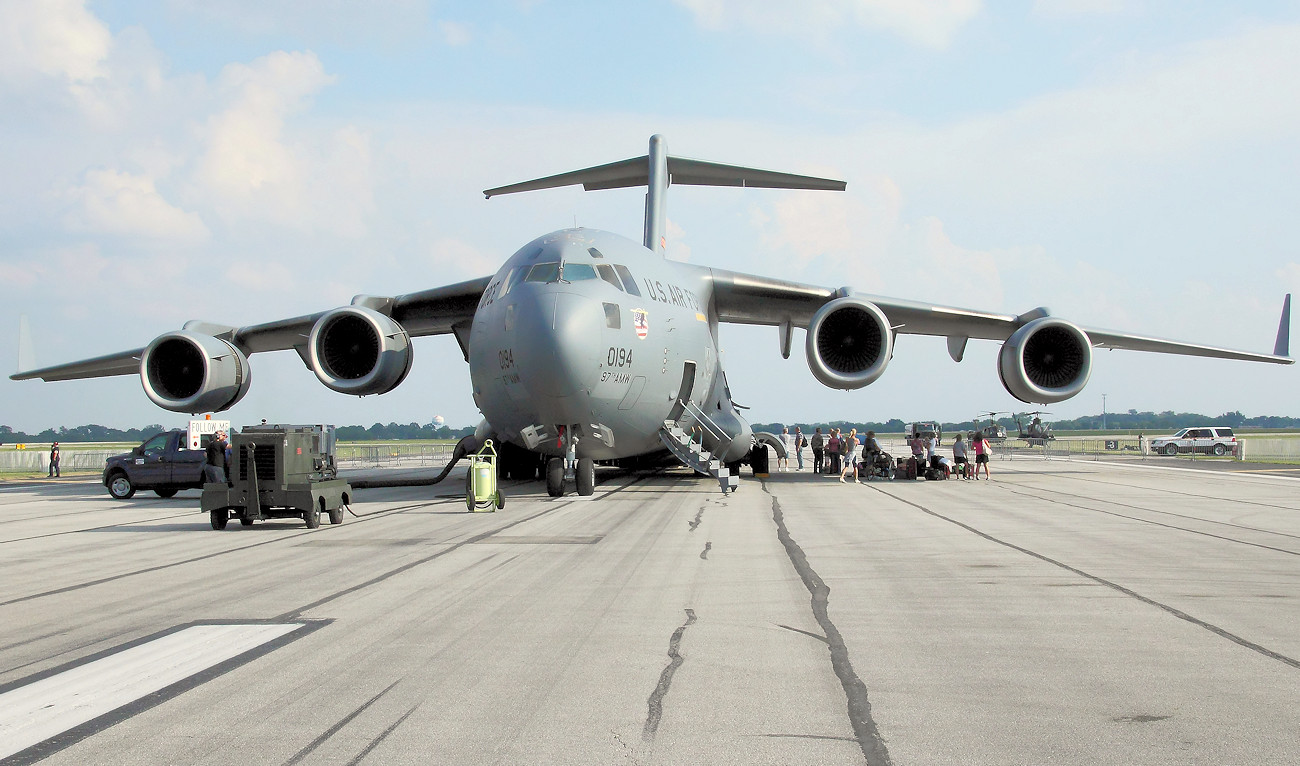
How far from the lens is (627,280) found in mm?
15789

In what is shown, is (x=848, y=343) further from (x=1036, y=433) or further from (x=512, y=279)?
(x=1036, y=433)

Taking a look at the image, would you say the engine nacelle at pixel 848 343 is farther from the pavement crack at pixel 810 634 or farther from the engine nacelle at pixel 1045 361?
the pavement crack at pixel 810 634

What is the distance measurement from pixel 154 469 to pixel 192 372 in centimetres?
228

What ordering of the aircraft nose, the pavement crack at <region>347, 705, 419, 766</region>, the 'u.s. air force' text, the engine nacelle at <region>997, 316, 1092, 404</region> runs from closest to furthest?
1. the pavement crack at <region>347, 705, 419, 766</region>
2. the aircraft nose
3. the 'u.s. air force' text
4. the engine nacelle at <region>997, 316, 1092, 404</region>

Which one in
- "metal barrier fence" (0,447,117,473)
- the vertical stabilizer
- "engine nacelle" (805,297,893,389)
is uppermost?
the vertical stabilizer

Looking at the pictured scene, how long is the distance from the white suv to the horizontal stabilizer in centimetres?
3671

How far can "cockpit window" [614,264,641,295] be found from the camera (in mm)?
15687

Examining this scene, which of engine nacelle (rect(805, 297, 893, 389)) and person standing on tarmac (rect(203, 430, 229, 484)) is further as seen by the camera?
engine nacelle (rect(805, 297, 893, 389))

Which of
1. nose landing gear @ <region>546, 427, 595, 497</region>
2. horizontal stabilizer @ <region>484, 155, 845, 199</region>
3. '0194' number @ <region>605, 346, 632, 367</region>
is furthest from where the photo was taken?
horizontal stabilizer @ <region>484, 155, 845, 199</region>

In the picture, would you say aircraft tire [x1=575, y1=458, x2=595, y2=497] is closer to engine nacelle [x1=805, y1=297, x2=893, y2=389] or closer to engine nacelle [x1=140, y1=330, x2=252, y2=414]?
engine nacelle [x1=805, y1=297, x2=893, y2=389]

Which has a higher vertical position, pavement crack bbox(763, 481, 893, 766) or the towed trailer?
the towed trailer

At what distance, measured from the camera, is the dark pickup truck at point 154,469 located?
19.1 m

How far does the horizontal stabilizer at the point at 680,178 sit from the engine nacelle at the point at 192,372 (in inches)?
266

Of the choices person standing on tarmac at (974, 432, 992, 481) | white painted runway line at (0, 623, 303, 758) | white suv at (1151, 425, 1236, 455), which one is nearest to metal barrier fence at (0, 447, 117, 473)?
person standing on tarmac at (974, 432, 992, 481)
